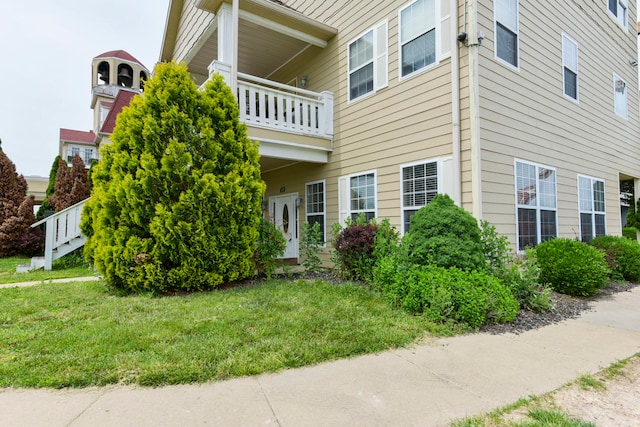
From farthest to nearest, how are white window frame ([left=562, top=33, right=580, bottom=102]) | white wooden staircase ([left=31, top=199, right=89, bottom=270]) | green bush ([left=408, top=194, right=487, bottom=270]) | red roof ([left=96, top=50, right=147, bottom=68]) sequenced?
1. red roof ([left=96, top=50, right=147, bottom=68])
2. white wooden staircase ([left=31, top=199, right=89, bottom=270])
3. white window frame ([left=562, top=33, right=580, bottom=102])
4. green bush ([left=408, top=194, right=487, bottom=270])

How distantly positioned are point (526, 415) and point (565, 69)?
8480 mm

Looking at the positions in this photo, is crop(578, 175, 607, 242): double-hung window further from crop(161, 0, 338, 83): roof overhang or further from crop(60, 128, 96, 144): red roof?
crop(60, 128, 96, 144): red roof

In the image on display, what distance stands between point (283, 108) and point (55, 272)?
22.0 ft

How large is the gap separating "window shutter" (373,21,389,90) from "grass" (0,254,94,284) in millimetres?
7739

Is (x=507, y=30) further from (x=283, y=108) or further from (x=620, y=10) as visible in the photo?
(x=620, y=10)

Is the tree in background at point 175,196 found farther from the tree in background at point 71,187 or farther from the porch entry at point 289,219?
the tree in background at point 71,187

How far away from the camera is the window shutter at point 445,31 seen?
230 inches

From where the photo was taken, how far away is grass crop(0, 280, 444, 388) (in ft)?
8.61

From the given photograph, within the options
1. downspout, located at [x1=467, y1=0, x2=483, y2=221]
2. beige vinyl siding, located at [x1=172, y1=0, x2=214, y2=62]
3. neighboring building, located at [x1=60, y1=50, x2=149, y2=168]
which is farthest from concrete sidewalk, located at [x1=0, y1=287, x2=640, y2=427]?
neighboring building, located at [x1=60, y1=50, x2=149, y2=168]

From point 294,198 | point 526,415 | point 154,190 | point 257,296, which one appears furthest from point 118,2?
point 526,415

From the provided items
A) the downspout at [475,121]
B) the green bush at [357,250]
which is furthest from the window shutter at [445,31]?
the green bush at [357,250]

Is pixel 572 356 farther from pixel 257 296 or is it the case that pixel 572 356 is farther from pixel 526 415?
pixel 257 296

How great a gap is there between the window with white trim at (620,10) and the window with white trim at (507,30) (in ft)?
19.4

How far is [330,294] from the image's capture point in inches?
205
